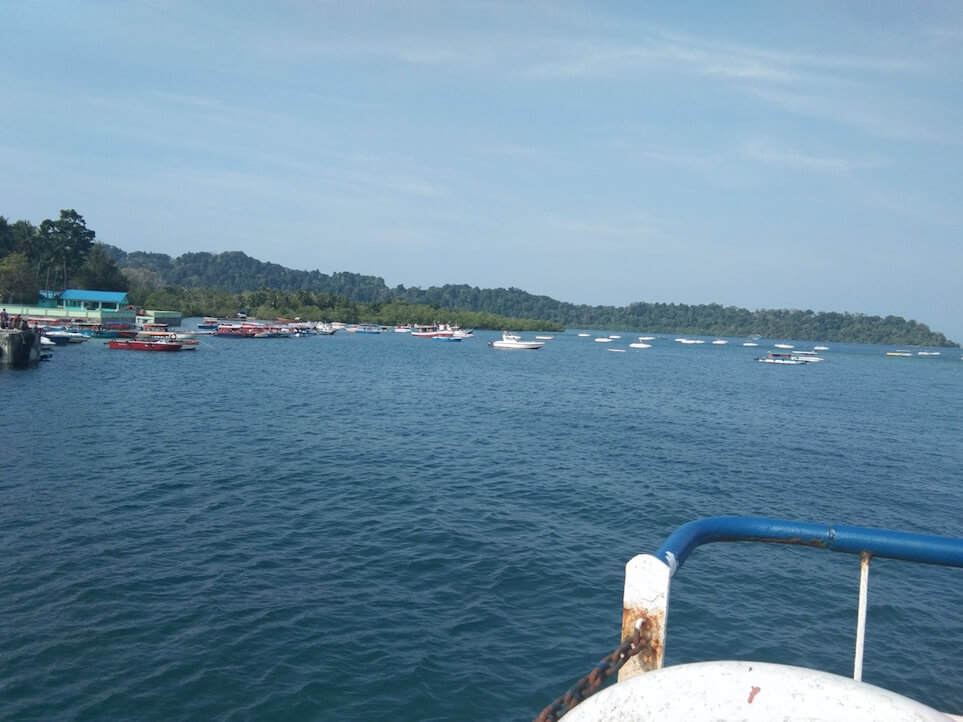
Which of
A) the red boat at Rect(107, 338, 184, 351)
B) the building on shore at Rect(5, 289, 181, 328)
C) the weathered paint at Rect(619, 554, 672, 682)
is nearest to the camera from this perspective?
the weathered paint at Rect(619, 554, 672, 682)

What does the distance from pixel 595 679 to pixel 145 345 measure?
8944 centimetres

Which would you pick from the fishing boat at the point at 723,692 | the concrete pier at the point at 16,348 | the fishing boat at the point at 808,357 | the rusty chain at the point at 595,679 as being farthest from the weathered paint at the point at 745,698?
the fishing boat at the point at 808,357

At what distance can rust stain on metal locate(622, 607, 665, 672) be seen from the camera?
3.52 meters

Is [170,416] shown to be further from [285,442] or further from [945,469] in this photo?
[945,469]

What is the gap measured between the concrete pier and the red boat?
19.2 meters

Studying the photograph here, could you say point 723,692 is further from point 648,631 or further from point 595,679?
point 648,631

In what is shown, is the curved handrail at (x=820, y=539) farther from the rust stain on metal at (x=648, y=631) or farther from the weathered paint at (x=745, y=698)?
the weathered paint at (x=745, y=698)

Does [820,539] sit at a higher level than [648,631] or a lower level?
higher

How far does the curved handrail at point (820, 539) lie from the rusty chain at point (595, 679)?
1.30ft

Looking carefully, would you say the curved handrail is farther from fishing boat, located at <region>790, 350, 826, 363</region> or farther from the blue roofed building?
fishing boat, located at <region>790, 350, 826, 363</region>

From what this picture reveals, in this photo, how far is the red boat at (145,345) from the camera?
8331 centimetres

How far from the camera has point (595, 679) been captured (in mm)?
3189

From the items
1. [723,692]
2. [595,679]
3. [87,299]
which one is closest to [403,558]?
[595,679]

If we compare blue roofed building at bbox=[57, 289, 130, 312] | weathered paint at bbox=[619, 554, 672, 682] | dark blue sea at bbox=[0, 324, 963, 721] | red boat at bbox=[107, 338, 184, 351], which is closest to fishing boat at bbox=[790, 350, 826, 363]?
dark blue sea at bbox=[0, 324, 963, 721]
